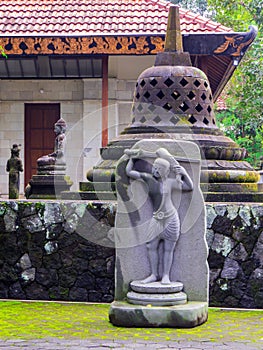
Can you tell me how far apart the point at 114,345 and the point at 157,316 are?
0.77 metres

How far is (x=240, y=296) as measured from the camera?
7477mm

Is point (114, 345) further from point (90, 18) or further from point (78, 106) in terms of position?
point (78, 106)

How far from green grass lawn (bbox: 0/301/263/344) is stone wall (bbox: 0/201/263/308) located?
28cm

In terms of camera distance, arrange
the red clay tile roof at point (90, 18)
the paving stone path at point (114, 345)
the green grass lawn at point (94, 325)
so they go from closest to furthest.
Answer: the paving stone path at point (114, 345) < the green grass lawn at point (94, 325) < the red clay tile roof at point (90, 18)

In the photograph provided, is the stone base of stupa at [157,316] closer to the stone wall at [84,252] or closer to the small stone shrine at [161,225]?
the small stone shrine at [161,225]

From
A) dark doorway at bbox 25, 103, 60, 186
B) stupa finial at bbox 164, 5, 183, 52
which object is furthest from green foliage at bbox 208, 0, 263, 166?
stupa finial at bbox 164, 5, 183, 52

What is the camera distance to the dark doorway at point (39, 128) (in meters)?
18.0

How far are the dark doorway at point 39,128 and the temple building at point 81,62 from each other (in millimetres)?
26

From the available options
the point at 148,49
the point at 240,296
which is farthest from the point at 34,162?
the point at 240,296

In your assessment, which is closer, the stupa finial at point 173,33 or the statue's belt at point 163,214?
the statue's belt at point 163,214

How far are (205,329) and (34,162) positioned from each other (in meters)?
12.2

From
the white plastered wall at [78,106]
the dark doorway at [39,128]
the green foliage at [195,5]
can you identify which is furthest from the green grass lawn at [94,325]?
the green foliage at [195,5]

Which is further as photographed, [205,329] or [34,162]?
[34,162]

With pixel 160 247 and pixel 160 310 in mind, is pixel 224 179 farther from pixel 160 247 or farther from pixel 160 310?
pixel 160 310
